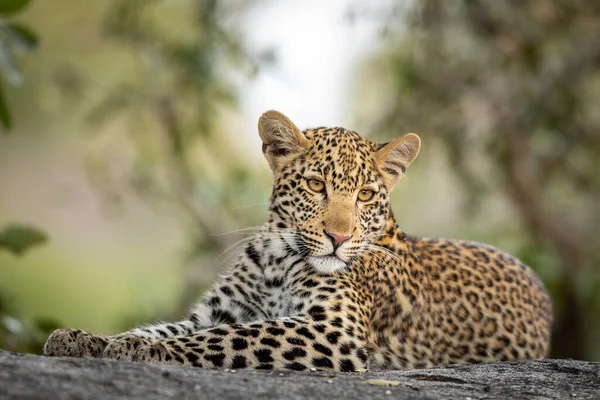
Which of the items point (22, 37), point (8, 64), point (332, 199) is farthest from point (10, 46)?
point (332, 199)

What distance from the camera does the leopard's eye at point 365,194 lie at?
7.59 metres

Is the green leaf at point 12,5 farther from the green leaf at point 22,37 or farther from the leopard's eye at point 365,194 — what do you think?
the leopard's eye at point 365,194

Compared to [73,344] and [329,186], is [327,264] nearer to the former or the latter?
[329,186]

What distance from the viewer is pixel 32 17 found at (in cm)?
2572

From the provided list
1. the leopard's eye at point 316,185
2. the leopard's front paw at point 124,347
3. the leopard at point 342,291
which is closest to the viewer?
the leopard's front paw at point 124,347

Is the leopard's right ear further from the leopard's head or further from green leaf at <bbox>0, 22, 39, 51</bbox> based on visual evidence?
green leaf at <bbox>0, 22, 39, 51</bbox>

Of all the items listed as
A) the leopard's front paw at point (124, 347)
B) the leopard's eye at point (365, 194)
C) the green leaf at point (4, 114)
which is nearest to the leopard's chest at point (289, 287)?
the leopard's eye at point (365, 194)

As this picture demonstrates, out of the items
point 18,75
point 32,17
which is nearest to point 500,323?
point 18,75

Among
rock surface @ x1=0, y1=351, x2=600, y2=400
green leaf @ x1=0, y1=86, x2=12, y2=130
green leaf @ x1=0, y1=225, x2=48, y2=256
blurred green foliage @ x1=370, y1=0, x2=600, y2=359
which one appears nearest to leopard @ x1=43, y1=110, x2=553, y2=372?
rock surface @ x1=0, y1=351, x2=600, y2=400

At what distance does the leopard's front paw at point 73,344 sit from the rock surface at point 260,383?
1.11m

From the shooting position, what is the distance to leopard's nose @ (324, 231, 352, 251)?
23.6 feet

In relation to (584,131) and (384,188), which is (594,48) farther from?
(384,188)

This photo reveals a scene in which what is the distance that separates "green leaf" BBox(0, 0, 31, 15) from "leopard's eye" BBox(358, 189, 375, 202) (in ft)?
9.21

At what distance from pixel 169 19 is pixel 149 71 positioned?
325cm
